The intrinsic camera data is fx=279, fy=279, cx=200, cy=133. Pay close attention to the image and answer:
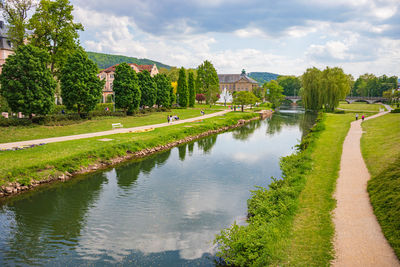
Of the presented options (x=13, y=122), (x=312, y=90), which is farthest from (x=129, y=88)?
(x=312, y=90)

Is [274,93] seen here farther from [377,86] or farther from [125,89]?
[125,89]

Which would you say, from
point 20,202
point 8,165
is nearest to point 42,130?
point 8,165

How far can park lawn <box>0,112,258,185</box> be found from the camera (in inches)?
640

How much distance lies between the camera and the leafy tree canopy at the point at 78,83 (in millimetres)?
32750

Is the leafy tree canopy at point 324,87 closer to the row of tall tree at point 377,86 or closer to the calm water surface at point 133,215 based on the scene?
the calm water surface at point 133,215

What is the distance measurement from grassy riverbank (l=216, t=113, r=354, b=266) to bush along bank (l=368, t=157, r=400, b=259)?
5.10 ft

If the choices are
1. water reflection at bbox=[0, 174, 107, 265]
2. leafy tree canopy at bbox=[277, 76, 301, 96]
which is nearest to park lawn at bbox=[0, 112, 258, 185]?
water reflection at bbox=[0, 174, 107, 265]

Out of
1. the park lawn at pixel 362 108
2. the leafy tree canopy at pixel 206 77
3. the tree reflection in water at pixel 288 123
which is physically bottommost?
the tree reflection in water at pixel 288 123

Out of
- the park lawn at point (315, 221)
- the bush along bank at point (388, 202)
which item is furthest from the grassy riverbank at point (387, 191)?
the park lawn at point (315, 221)

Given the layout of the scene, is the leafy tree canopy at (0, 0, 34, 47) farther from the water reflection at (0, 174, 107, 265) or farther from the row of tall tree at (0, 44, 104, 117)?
the water reflection at (0, 174, 107, 265)

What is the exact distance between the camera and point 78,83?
107ft

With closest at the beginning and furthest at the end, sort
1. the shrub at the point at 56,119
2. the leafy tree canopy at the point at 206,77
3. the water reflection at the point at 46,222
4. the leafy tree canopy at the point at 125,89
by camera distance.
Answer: the water reflection at the point at 46,222, the shrub at the point at 56,119, the leafy tree canopy at the point at 125,89, the leafy tree canopy at the point at 206,77

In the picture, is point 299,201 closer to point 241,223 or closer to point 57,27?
point 241,223

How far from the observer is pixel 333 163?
59.6ft
